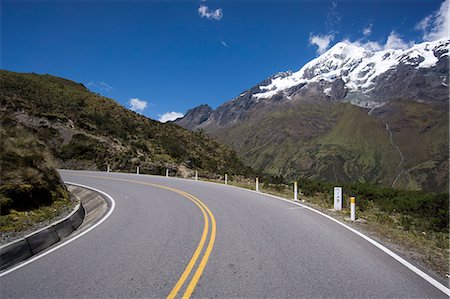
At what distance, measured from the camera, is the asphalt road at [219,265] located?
4891 millimetres

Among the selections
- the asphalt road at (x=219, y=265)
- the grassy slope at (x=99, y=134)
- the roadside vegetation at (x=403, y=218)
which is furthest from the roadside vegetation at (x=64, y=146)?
the roadside vegetation at (x=403, y=218)

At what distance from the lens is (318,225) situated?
946cm

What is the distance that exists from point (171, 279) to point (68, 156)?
35.3 metres

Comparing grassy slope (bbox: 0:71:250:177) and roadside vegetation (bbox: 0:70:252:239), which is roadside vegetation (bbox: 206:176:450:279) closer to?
roadside vegetation (bbox: 0:70:252:239)

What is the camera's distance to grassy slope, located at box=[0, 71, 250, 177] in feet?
122

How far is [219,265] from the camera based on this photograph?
231 inches

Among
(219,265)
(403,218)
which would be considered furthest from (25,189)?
(403,218)

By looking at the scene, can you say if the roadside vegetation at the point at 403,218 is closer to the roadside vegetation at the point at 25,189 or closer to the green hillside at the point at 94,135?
the roadside vegetation at the point at 25,189

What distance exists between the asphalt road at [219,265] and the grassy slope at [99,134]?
1130 inches

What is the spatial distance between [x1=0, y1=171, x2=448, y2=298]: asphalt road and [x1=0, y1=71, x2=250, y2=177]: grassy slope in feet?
94.1

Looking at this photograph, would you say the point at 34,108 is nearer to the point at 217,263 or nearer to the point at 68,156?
the point at 68,156

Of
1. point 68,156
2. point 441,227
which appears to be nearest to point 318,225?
point 441,227

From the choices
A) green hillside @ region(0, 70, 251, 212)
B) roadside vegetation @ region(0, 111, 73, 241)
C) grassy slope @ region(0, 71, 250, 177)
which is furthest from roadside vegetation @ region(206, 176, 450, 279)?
grassy slope @ region(0, 71, 250, 177)

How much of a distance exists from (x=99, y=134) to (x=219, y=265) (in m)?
39.6
